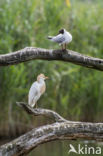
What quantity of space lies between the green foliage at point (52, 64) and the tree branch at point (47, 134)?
3.09 meters

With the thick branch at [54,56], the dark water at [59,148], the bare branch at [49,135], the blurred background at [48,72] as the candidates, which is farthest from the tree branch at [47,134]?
the blurred background at [48,72]

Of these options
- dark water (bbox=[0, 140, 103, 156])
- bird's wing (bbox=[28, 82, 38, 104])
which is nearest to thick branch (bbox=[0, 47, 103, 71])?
bird's wing (bbox=[28, 82, 38, 104])

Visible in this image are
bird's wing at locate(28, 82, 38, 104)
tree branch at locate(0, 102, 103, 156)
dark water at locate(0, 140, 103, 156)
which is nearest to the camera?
tree branch at locate(0, 102, 103, 156)

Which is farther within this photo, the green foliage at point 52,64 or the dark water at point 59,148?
the green foliage at point 52,64

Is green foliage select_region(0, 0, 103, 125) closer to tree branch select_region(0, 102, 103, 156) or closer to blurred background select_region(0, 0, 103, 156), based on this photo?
blurred background select_region(0, 0, 103, 156)

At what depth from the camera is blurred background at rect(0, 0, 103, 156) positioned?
796cm

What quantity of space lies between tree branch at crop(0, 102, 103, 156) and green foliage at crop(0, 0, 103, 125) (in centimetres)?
309

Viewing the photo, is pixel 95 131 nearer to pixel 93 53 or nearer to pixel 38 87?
pixel 38 87

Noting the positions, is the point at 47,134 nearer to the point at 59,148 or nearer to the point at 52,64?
the point at 59,148

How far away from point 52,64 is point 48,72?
155mm

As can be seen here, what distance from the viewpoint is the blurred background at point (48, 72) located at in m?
7.96

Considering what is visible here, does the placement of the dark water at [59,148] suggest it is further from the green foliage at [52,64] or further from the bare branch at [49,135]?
the bare branch at [49,135]

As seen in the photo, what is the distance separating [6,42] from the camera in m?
7.79

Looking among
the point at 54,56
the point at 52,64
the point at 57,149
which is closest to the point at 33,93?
the point at 54,56
